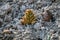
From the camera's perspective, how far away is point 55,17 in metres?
2.27

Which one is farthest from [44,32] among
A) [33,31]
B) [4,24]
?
[4,24]

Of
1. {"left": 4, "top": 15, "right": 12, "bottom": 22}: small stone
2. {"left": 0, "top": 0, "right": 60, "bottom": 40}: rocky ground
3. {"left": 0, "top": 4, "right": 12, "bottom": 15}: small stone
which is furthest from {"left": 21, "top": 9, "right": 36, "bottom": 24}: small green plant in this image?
{"left": 0, "top": 4, "right": 12, "bottom": 15}: small stone

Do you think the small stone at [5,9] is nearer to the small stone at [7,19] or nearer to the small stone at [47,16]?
the small stone at [7,19]

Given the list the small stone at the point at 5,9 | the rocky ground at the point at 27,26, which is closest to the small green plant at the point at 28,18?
the rocky ground at the point at 27,26

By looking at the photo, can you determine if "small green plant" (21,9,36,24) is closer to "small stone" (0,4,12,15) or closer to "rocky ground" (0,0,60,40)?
"rocky ground" (0,0,60,40)

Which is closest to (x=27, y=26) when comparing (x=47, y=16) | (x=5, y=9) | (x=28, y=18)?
(x=28, y=18)

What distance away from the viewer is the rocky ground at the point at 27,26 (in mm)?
2094

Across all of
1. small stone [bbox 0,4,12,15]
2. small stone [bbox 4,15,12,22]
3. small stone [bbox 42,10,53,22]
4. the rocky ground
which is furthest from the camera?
small stone [bbox 0,4,12,15]

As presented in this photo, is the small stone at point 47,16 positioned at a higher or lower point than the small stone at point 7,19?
lower

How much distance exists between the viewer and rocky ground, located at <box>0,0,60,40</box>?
2.09 m

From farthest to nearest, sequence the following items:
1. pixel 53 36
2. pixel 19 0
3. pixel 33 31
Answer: pixel 19 0
pixel 33 31
pixel 53 36

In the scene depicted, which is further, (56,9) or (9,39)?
(56,9)

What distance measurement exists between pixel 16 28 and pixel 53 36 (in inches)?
17.0

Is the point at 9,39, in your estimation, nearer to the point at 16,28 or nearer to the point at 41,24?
the point at 16,28
